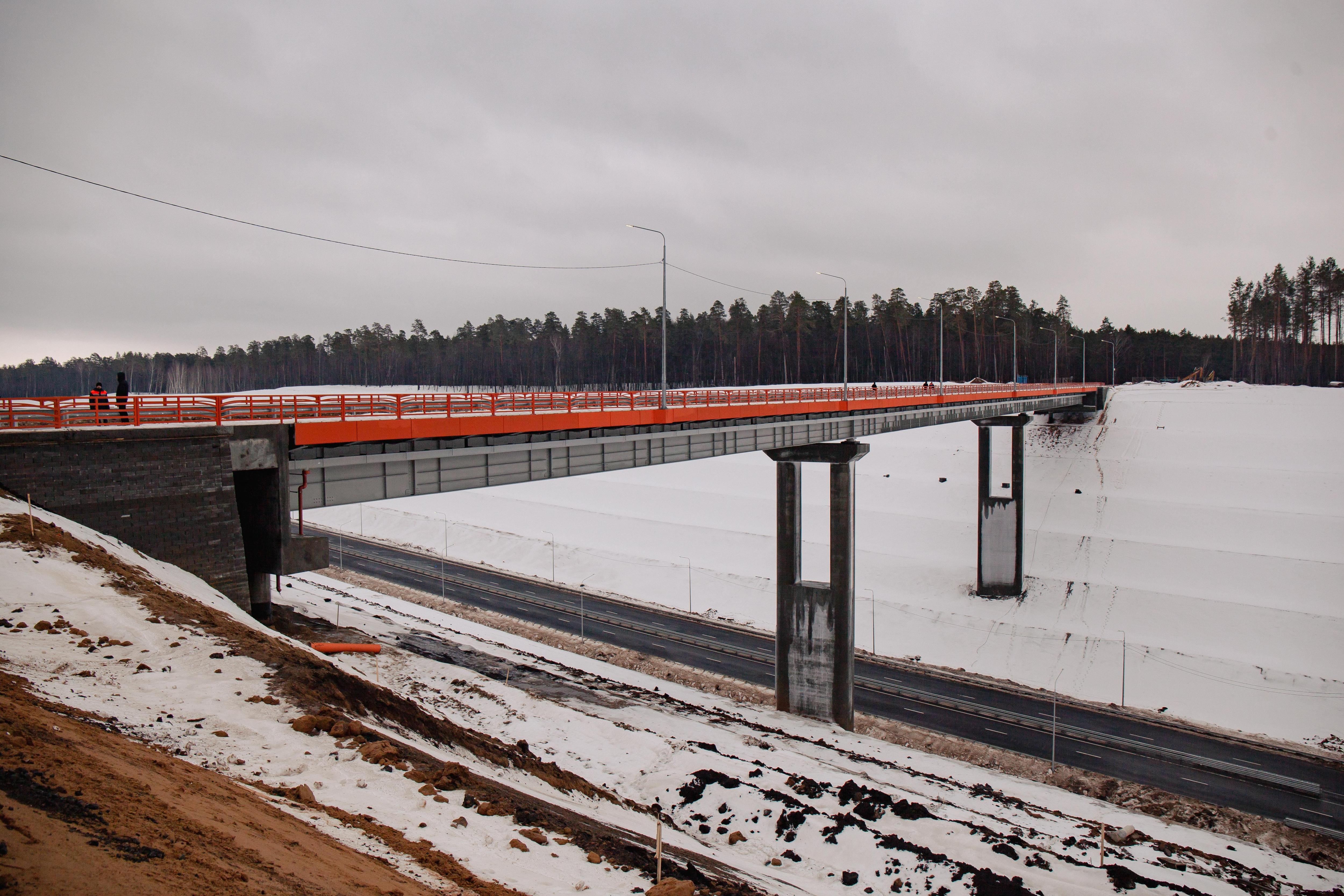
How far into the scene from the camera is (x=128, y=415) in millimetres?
16531

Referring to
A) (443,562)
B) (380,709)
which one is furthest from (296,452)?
(443,562)

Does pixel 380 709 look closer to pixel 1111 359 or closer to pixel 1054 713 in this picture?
pixel 1054 713

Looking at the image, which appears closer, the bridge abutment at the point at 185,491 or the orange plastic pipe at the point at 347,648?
the bridge abutment at the point at 185,491

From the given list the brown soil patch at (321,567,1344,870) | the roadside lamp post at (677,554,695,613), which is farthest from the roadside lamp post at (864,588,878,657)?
the roadside lamp post at (677,554,695,613)

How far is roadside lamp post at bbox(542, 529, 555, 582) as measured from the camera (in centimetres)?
4803

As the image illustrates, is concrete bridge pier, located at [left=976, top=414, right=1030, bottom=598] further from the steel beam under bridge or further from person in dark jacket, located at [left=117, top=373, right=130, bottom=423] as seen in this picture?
person in dark jacket, located at [left=117, top=373, right=130, bottom=423]

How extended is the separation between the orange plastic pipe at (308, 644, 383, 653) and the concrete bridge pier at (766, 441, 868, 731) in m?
15.0

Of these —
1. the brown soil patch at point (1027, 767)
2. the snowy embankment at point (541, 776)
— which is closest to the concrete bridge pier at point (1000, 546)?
the brown soil patch at point (1027, 767)

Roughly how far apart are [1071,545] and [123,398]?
54355 millimetres

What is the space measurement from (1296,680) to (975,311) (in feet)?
313

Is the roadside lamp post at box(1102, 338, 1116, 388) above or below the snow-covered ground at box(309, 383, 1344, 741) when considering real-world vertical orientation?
above

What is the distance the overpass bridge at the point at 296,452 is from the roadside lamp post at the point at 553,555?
20.4m

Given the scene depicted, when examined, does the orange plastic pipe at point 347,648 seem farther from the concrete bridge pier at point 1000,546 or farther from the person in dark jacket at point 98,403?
the concrete bridge pier at point 1000,546

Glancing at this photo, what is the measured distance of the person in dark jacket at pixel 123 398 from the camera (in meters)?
15.9
